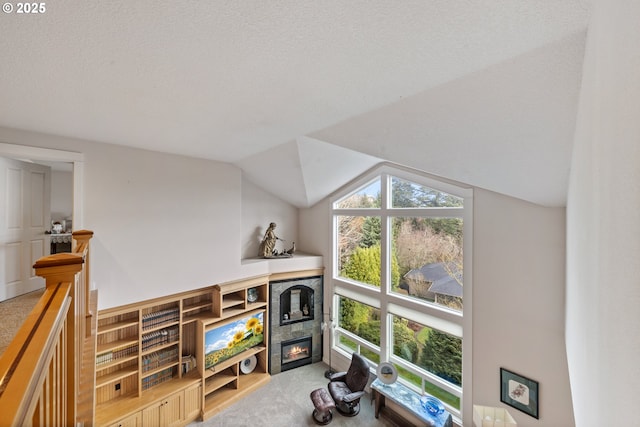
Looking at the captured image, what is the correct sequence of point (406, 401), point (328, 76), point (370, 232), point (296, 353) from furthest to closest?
point (296, 353) < point (370, 232) < point (406, 401) < point (328, 76)

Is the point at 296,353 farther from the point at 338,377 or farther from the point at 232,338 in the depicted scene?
the point at 232,338

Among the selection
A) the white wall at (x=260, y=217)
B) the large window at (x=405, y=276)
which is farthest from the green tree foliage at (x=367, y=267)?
the white wall at (x=260, y=217)

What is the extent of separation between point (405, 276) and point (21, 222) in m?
5.56

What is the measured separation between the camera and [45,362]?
2.35ft

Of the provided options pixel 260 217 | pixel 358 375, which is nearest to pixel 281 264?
pixel 260 217

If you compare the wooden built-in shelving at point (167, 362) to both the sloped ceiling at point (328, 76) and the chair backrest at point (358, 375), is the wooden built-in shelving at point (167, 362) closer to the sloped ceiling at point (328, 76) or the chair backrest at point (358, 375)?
the chair backrest at point (358, 375)

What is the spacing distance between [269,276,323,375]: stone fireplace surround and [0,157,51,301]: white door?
3.59 metres

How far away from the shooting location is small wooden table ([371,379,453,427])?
380 cm

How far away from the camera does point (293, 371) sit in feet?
19.0

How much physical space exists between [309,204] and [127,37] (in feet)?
16.8

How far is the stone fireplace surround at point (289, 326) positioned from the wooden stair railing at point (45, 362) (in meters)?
4.58

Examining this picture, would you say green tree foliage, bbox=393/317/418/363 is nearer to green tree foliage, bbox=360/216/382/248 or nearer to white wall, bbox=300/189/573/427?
white wall, bbox=300/189/573/427

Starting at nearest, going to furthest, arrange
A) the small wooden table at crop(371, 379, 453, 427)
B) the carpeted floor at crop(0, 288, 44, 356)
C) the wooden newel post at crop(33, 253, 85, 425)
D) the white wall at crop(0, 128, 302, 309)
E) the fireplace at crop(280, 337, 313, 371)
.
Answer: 1. the wooden newel post at crop(33, 253, 85, 425)
2. the carpeted floor at crop(0, 288, 44, 356)
3. the white wall at crop(0, 128, 302, 309)
4. the small wooden table at crop(371, 379, 453, 427)
5. the fireplace at crop(280, 337, 313, 371)

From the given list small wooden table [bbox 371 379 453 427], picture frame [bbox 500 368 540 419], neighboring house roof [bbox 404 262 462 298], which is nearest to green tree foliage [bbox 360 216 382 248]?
neighboring house roof [bbox 404 262 462 298]
